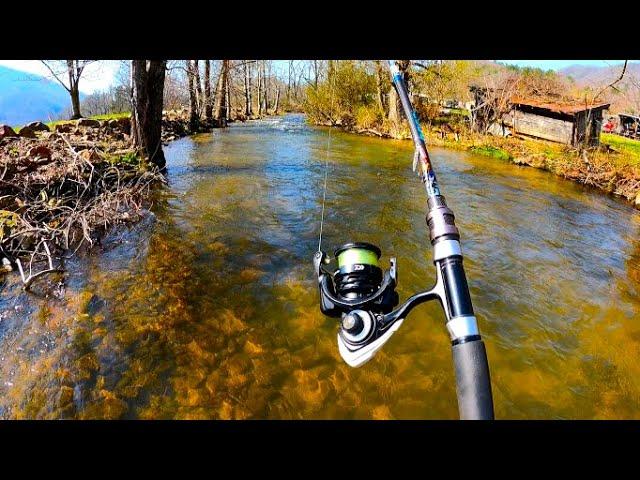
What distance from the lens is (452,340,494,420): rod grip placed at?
1.35 m

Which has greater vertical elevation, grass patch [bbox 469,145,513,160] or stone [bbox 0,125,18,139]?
stone [bbox 0,125,18,139]

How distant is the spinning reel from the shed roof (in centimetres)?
1592

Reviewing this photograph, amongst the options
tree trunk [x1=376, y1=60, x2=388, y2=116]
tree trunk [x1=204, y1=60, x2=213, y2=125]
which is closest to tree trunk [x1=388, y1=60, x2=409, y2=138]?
tree trunk [x1=376, y1=60, x2=388, y2=116]

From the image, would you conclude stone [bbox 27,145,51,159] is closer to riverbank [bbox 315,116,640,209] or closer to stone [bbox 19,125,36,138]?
stone [bbox 19,125,36,138]

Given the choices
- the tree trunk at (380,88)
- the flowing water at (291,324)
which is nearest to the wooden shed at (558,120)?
the tree trunk at (380,88)

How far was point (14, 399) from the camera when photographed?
3129mm

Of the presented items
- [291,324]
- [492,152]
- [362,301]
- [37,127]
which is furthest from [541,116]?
[362,301]

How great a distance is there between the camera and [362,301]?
2047mm

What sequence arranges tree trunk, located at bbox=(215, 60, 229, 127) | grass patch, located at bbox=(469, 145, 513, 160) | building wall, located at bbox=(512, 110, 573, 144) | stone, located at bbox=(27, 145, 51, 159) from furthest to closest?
tree trunk, located at bbox=(215, 60, 229, 127)
building wall, located at bbox=(512, 110, 573, 144)
grass patch, located at bbox=(469, 145, 513, 160)
stone, located at bbox=(27, 145, 51, 159)

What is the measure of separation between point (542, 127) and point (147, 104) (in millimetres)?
15470

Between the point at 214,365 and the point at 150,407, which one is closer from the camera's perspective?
the point at 150,407
